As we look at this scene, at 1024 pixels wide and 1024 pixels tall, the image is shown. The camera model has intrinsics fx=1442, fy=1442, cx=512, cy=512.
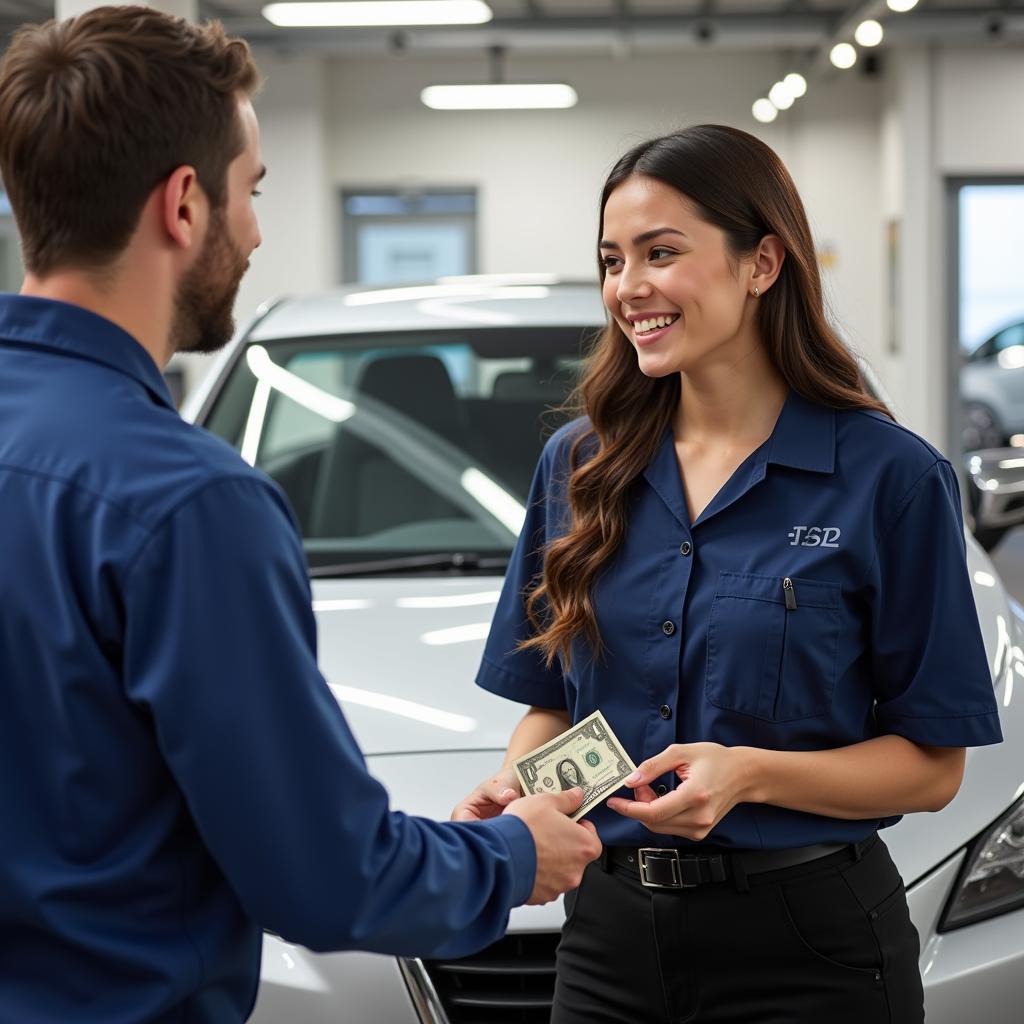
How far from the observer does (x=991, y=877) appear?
2021 mm

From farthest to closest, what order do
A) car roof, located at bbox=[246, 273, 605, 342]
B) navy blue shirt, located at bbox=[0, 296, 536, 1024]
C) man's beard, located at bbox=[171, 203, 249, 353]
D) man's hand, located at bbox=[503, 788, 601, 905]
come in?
1. car roof, located at bbox=[246, 273, 605, 342]
2. man's hand, located at bbox=[503, 788, 601, 905]
3. man's beard, located at bbox=[171, 203, 249, 353]
4. navy blue shirt, located at bbox=[0, 296, 536, 1024]

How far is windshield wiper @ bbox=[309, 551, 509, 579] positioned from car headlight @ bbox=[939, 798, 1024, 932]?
3.47ft

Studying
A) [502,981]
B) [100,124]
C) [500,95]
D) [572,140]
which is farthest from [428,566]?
[572,140]

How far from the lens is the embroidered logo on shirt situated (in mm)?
1626

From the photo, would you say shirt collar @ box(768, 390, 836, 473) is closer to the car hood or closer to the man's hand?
the man's hand

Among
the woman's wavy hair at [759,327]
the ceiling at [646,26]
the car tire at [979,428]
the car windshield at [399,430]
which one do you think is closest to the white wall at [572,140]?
the ceiling at [646,26]

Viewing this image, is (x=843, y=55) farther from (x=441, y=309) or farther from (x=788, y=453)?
(x=788, y=453)

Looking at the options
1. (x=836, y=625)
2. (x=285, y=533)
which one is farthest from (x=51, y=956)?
(x=836, y=625)

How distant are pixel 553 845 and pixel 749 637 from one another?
15.3 inches

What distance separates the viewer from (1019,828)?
2066 mm

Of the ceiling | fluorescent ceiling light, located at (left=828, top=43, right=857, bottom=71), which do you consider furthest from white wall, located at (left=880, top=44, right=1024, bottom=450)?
fluorescent ceiling light, located at (left=828, top=43, right=857, bottom=71)

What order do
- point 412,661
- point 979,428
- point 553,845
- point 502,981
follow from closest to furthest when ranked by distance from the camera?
point 553,845, point 502,981, point 412,661, point 979,428

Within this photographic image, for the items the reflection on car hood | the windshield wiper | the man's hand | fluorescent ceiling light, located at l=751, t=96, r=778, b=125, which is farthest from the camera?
fluorescent ceiling light, located at l=751, t=96, r=778, b=125

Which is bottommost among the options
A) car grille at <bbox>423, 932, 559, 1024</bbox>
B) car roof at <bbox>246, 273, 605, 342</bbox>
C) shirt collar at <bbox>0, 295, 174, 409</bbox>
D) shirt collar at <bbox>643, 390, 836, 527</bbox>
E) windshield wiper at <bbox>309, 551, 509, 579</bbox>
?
car grille at <bbox>423, 932, 559, 1024</bbox>
